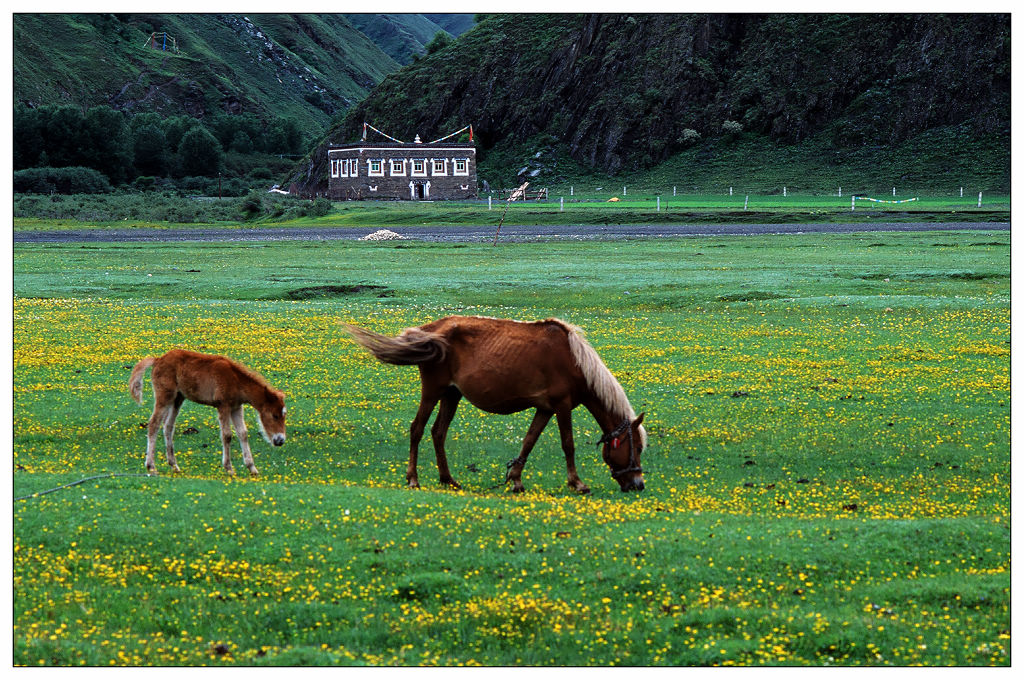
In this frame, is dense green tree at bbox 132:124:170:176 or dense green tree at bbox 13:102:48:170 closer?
dense green tree at bbox 13:102:48:170

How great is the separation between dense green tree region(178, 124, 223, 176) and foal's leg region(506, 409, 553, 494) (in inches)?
6149

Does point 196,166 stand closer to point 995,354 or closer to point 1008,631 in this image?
point 995,354

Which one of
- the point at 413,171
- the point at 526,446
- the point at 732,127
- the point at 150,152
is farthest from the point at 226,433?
the point at 150,152

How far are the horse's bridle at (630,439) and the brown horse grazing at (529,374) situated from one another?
14 millimetres

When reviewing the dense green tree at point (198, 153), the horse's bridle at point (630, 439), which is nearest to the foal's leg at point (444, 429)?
the horse's bridle at point (630, 439)

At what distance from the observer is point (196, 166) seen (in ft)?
538

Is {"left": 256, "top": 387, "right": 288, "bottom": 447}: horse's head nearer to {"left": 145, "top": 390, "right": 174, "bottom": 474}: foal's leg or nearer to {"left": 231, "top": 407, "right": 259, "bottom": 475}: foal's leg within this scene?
{"left": 231, "top": 407, "right": 259, "bottom": 475}: foal's leg

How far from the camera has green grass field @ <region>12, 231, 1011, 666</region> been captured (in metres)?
10.1

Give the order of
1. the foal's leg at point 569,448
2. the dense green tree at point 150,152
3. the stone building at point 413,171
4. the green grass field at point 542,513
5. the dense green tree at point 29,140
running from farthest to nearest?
the dense green tree at point 150,152 < the dense green tree at point 29,140 < the stone building at point 413,171 < the foal's leg at point 569,448 < the green grass field at point 542,513

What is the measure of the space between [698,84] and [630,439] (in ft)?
499

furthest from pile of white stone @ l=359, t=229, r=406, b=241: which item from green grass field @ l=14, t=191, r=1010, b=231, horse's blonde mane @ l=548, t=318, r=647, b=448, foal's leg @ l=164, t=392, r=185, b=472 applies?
horse's blonde mane @ l=548, t=318, r=647, b=448

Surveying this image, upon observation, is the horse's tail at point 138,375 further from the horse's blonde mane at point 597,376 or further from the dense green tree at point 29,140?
the dense green tree at point 29,140

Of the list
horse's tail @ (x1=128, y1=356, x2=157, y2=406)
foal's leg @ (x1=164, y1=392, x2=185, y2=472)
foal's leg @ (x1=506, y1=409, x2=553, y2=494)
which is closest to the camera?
foal's leg @ (x1=506, y1=409, x2=553, y2=494)

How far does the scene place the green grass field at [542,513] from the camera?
10078 mm
